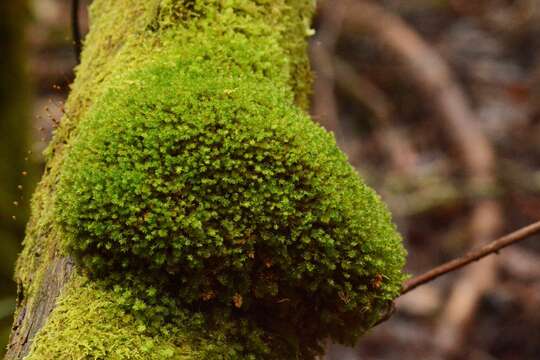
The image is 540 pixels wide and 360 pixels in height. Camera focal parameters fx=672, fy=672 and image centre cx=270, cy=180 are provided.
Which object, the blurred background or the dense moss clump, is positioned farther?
the blurred background

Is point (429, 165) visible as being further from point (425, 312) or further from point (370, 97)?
point (425, 312)

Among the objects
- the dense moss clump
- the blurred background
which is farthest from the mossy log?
the blurred background

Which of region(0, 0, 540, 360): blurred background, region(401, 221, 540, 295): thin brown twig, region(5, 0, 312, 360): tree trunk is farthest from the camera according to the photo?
region(0, 0, 540, 360): blurred background

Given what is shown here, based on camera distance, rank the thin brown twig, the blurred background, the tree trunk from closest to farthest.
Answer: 1. the tree trunk
2. the thin brown twig
3. the blurred background

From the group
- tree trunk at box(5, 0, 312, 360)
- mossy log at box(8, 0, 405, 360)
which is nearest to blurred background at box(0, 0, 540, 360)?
tree trunk at box(5, 0, 312, 360)

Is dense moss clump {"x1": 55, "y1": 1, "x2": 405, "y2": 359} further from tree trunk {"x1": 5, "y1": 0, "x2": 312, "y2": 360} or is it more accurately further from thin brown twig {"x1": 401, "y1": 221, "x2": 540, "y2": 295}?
thin brown twig {"x1": 401, "y1": 221, "x2": 540, "y2": 295}

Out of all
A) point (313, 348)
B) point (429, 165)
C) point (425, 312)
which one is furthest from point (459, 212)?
point (313, 348)
